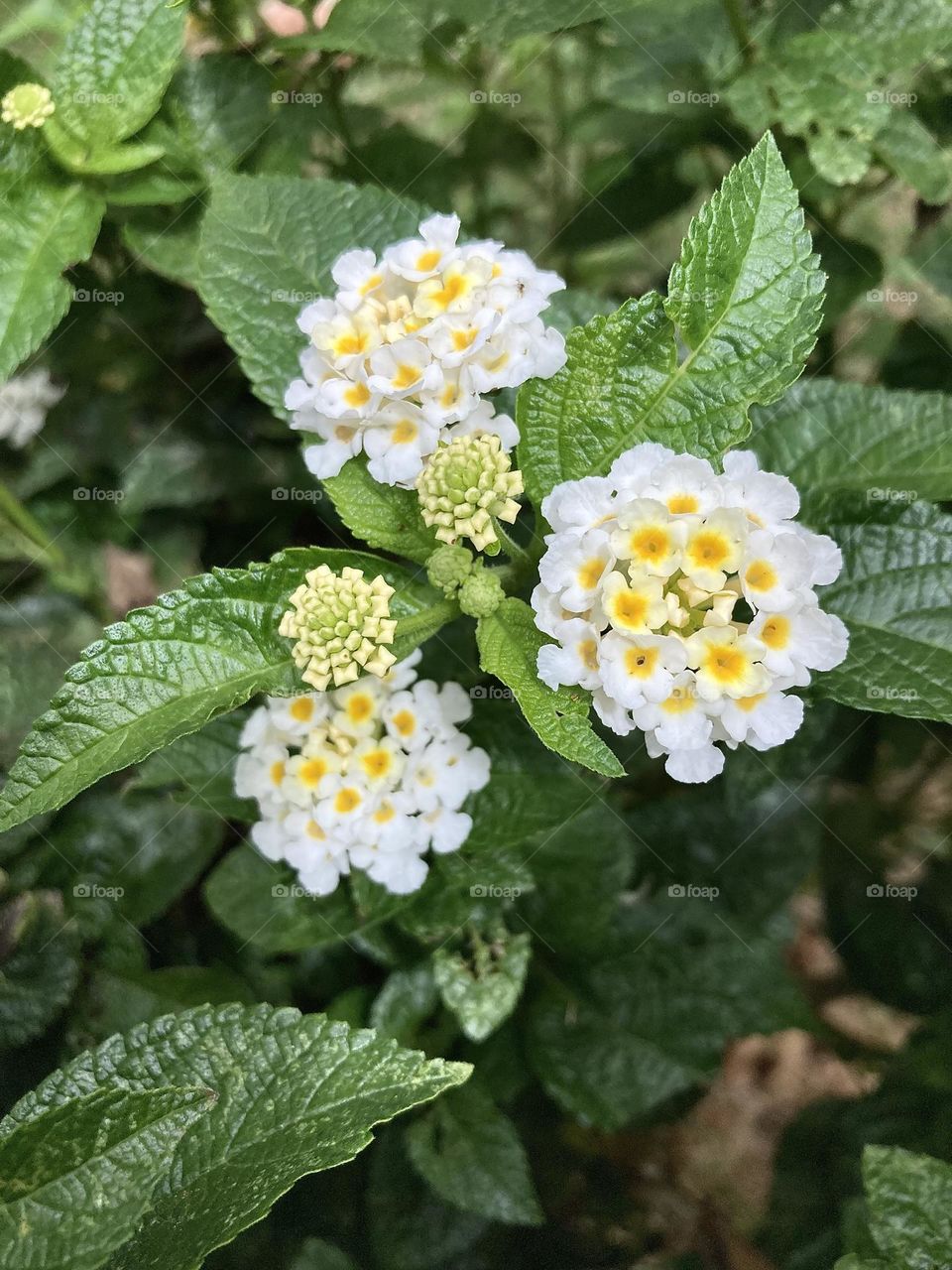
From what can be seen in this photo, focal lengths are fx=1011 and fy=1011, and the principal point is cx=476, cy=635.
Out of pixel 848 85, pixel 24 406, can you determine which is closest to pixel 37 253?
pixel 24 406

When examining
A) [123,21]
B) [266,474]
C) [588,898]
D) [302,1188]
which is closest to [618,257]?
[266,474]

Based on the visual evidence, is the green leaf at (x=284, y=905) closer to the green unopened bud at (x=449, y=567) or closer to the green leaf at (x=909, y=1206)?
the green unopened bud at (x=449, y=567)

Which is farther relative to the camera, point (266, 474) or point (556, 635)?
point (266, 474)

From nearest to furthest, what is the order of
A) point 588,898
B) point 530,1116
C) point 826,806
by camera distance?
point 588,898 → point 530,1116 → point 826,806

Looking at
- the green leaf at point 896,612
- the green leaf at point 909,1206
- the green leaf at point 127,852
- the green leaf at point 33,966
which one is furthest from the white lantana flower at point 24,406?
the green leaf at point 909,1206

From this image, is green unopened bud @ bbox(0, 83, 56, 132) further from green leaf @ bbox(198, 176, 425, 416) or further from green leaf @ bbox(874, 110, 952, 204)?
green leaf @ bbox(874, 110, 952, 204)

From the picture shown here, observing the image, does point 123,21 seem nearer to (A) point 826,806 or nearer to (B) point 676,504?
(B) point 676,504
